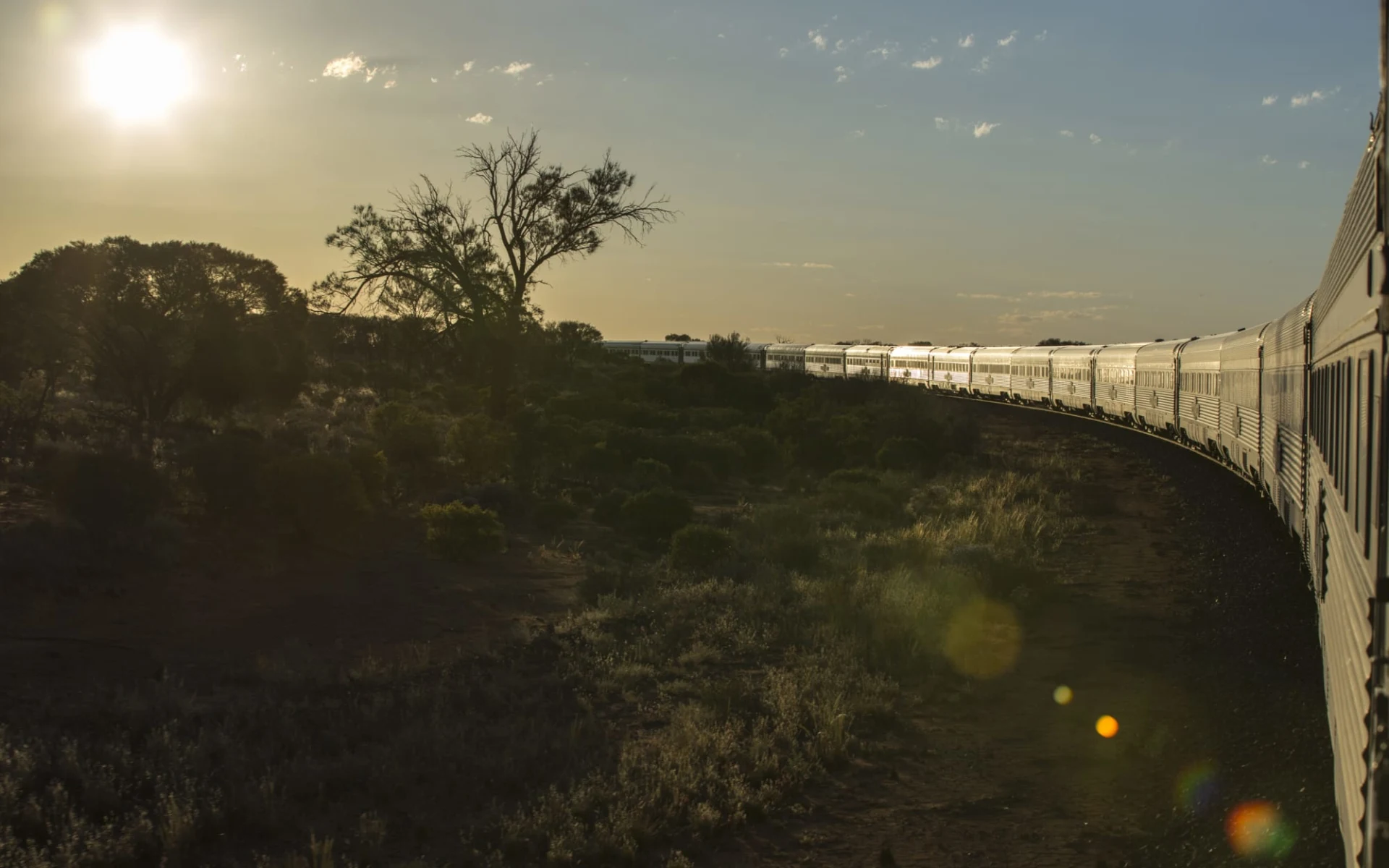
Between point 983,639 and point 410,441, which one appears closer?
point 983,639

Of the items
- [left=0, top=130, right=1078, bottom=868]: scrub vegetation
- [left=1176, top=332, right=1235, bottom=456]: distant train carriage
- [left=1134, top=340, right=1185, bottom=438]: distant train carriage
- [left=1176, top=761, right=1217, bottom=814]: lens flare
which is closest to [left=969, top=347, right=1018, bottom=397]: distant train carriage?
[left=1134, top=340, right=1185, bottom=438]: distant train carriage

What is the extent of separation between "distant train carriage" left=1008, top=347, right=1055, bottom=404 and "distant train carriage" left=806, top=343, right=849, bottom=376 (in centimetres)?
1348

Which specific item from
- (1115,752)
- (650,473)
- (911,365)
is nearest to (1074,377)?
(911,365)

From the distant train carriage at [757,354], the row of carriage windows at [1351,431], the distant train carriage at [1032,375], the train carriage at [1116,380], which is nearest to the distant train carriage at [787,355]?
the distant train carriage at [757,354]

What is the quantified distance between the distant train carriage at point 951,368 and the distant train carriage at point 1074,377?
36.7ft

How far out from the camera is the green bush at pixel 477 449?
25.1 m

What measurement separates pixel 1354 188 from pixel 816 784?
5.31 meters

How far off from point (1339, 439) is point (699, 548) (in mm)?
11351

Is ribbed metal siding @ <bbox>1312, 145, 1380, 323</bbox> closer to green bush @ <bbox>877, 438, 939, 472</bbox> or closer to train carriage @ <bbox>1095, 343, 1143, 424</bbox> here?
green bush @ <bbox>877, 438, 939, 472</bbox>

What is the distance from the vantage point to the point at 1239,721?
873cm

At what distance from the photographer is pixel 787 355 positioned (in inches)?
3083

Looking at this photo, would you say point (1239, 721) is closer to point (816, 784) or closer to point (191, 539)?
point (816, 784)

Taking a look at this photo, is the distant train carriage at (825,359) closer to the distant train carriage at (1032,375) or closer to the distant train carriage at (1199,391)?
the distant train carriage at (1032,375)

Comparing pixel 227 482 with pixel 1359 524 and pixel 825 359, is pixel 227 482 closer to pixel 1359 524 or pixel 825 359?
pixel 1359 524
